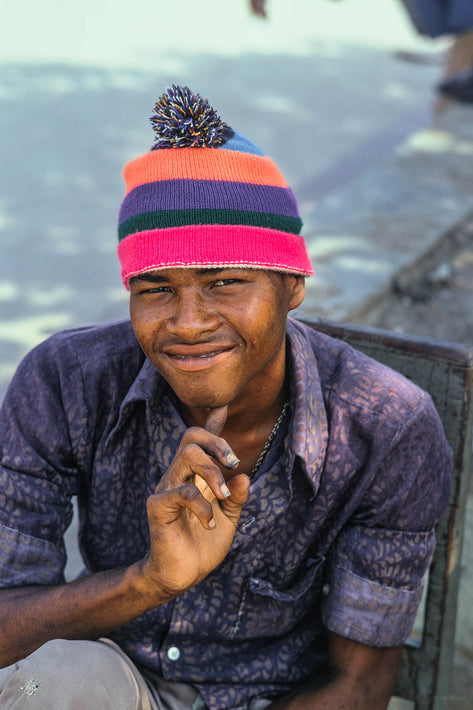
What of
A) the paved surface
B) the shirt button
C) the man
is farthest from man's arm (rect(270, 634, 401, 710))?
the paved surface

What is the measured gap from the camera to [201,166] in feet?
5.58

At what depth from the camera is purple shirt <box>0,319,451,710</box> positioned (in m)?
1.82

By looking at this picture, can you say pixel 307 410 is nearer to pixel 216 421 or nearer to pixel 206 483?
pixel 216 421

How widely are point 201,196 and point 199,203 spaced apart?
2 cm

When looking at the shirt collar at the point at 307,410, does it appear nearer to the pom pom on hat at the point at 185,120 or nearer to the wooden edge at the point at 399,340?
the wooden edge at the point at 399,340

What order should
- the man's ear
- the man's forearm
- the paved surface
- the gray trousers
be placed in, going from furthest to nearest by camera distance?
1. the paved surface
2. the man's ear
3. the man's forearm
4. the gray trousers

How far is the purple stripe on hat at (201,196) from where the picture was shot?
168 cm

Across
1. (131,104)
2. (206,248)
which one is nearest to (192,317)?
(206,248)

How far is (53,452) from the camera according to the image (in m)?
1.86

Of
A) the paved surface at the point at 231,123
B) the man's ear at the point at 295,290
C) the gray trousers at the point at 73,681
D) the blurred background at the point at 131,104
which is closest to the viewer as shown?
the gray trousers at the point at 73,681

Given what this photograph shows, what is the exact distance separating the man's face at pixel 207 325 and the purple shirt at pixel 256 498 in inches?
5.9

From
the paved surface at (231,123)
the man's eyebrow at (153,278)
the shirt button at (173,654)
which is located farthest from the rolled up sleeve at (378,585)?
the paved surface at (231,123)

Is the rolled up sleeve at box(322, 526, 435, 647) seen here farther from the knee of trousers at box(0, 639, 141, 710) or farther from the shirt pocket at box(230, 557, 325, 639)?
the knee of trousers at box(0, 639, 141, 710)

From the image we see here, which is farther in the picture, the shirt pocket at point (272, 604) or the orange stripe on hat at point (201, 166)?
the shirt pocket at point (272, 604)
